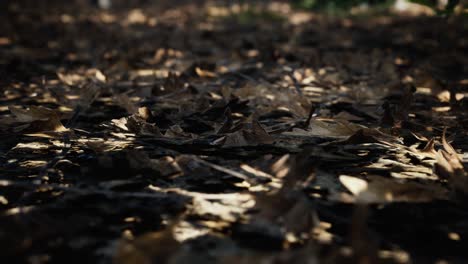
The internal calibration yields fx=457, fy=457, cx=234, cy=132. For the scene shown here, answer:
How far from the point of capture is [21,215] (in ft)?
2.66

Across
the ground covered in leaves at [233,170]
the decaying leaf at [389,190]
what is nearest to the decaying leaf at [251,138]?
the ground covered in leaves at [233,170]

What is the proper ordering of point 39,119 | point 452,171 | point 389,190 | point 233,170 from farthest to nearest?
point 39,119 → point 233,170 → point 452,171 → point 389,190

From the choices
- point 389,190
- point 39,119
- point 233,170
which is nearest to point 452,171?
point 389,190

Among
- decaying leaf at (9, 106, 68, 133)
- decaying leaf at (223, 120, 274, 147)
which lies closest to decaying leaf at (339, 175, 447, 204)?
decaying leaf at (223, 120, 274, 147)

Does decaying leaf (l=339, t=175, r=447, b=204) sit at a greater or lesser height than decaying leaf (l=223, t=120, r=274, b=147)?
greater

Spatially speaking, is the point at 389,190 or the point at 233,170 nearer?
the point at 389,190

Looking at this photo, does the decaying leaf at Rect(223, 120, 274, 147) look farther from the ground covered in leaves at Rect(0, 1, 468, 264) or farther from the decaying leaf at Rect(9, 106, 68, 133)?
the decaying leaf at Rect(9, 106, 68, 133)

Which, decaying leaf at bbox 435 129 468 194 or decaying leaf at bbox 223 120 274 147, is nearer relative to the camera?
decaying leaf at bbox 435 129 468 194

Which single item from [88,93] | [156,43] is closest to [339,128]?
[88,93]

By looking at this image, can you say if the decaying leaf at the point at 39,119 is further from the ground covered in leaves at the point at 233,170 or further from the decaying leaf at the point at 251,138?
the decaying leaf at the point at 251,138

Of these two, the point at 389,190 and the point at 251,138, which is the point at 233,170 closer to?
the point at 251,138

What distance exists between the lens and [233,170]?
112cm

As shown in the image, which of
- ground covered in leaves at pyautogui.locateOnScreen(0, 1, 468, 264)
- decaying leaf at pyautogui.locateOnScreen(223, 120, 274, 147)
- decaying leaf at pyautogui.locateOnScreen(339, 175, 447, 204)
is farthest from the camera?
decaying leaf at pyautogui.locateOnScreen(223, 120, 274, 147)

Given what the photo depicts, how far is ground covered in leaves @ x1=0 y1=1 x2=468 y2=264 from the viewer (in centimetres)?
76
